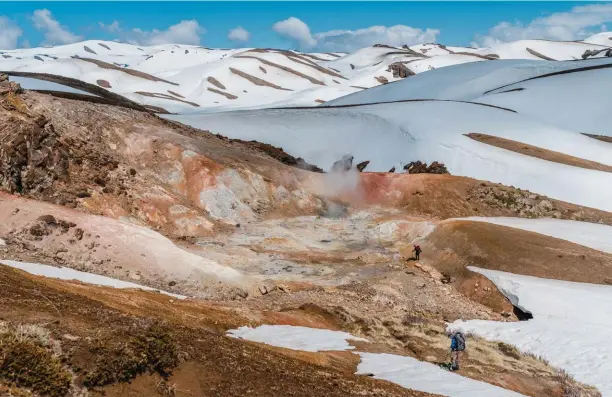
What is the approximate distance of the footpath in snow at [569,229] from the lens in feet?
125

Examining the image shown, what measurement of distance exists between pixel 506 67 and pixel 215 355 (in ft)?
461

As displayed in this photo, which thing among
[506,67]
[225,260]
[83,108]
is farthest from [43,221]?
[506,67]

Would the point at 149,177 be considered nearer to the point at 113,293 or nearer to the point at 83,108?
the point at 83,108

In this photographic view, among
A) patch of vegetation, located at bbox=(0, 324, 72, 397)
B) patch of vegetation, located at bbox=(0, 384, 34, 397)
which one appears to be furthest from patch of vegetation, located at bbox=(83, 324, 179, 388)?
patch of vegetation, located at bbox=(0, 384, 34, 397)

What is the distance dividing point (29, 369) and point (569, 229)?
43650 millimetres

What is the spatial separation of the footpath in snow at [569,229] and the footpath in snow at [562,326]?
8855 mm

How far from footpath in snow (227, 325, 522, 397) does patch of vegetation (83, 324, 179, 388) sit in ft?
21.6

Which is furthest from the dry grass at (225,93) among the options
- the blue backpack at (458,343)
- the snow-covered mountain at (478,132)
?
the blue backpack at (458,343)

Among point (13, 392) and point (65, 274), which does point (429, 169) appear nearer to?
point (65, 274)

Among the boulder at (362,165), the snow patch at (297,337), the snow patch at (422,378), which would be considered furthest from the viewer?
the boulder at (362,165)

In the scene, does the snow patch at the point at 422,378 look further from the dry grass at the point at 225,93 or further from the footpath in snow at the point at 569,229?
the dry grass at the point at 225,93

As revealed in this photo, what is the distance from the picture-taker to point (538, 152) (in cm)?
6600

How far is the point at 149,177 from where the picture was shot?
40.9m

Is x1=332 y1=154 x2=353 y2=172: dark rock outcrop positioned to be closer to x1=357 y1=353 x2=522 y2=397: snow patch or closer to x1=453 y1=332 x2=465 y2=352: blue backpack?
x1=453 y1=332 x2=465 y2=352: blue backpack
